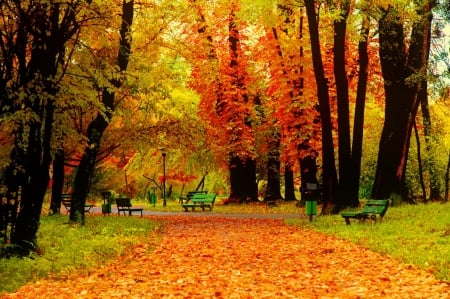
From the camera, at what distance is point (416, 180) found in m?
32.3

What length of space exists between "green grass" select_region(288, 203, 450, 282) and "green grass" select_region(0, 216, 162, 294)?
558 cm

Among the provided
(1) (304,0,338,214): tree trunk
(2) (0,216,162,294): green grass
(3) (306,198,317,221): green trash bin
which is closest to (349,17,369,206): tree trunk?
(1) (304,0,338,214): tree trunk

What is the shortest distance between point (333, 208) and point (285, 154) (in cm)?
1034

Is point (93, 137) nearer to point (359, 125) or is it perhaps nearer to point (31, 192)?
point (31, 192)

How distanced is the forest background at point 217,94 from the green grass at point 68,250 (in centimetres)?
75

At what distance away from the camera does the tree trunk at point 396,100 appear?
77.3ft

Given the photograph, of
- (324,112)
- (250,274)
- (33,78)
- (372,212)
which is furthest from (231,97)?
(250,274)

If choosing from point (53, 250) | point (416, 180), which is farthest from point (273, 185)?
point (53, 250)

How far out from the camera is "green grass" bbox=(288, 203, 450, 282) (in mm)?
11031

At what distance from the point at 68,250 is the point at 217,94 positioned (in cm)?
2134

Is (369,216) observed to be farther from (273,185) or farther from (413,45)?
(273,185)

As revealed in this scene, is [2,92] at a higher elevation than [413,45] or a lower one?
lower

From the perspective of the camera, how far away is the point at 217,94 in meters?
33.2

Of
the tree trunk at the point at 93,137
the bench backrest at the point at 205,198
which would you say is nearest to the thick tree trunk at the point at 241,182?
the bench backrest at the point at 205,198
